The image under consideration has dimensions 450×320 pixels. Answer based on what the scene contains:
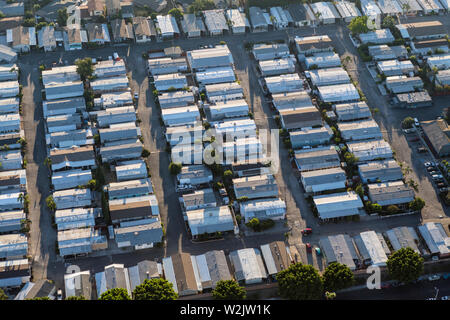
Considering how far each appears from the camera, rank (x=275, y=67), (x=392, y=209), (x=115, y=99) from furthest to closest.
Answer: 1. (x=275, y=67)
2. (x=115, y=99)
3. (x=392, y=209)

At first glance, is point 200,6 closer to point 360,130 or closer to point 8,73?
point 8,73

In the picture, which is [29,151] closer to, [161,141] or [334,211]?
[161,141]

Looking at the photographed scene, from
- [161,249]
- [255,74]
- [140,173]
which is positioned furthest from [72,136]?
[255,74]

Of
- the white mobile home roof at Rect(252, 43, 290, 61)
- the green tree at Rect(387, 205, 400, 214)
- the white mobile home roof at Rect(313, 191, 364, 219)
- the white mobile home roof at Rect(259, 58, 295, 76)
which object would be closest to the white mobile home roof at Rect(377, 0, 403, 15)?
the white mobile home roof at Rect(252, 43, 290, 61)

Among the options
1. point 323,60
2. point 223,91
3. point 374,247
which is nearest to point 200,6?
point 223,91

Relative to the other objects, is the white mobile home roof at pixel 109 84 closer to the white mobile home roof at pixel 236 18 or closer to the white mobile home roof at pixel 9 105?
the white mobile home roof at pixel 9 105

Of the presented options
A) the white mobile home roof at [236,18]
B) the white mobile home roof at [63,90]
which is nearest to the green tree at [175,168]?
the white mobile home roof at [63,90]
